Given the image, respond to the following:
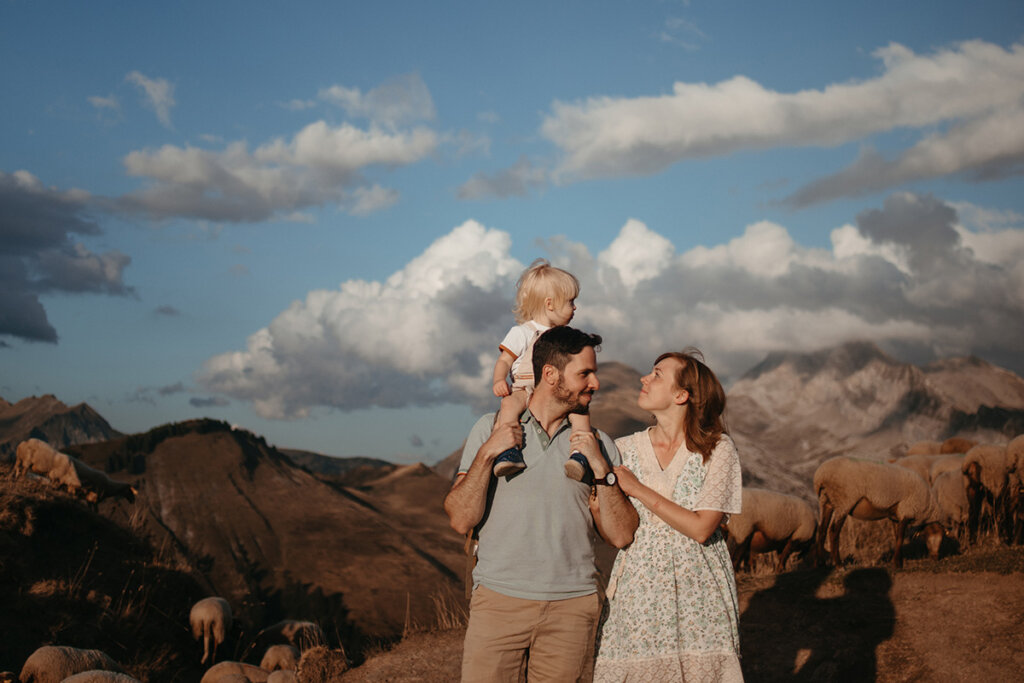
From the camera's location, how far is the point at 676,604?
164 inches

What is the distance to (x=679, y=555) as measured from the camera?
4227mm

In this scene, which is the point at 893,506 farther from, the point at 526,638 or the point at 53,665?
the point at 53,665

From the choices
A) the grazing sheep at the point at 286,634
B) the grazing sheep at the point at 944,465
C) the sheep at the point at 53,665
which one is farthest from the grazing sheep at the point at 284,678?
the grazing sheep at the point at 944,465

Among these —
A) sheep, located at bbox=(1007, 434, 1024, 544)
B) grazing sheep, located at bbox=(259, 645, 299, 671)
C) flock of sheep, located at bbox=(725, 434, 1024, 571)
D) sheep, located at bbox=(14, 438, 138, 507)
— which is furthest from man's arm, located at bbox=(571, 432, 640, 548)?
sheep, located at bbox=(14, 438, 138, 507)

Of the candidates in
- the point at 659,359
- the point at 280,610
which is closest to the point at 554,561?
the point at 659,359

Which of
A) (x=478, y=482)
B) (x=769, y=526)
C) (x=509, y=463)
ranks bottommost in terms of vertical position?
(x=769, y=526)

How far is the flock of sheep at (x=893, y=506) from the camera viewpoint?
12.2 meters

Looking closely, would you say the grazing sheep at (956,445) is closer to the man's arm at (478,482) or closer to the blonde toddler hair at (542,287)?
the blonde toddler hair at (542,287)

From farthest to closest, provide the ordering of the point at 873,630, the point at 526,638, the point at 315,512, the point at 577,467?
the point at 315,512 → the point at 873,630 → the point at 526,638 → the point at 577,467

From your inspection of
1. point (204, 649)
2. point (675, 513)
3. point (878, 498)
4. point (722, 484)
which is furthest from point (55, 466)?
point (722, 484)

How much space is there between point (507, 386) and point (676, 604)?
1.89 metres

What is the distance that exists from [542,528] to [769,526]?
10.5 meters

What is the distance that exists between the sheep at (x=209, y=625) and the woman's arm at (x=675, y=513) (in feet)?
54.6

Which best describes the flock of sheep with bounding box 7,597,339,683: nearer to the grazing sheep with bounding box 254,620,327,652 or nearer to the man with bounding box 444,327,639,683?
the grazing sheep with bounding box 254,620,327,652
